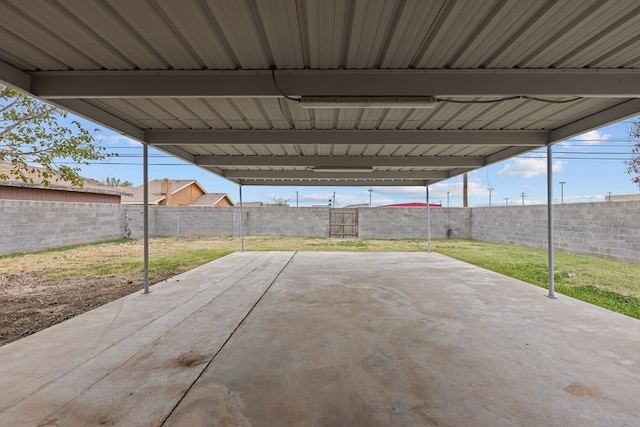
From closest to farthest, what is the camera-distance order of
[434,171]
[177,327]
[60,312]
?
[177,327] → [60,312] → [434,171]

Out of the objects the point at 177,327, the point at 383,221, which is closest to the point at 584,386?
the point at 177,327

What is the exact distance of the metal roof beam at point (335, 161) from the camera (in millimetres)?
6070

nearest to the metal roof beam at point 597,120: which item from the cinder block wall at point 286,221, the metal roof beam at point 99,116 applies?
the metal roof beam at point 99,116

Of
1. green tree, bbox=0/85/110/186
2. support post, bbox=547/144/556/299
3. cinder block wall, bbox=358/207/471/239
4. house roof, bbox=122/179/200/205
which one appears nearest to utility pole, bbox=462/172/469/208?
cinder block wall, bbox=358/207/471/239

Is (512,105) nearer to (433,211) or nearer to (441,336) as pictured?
(441,336)

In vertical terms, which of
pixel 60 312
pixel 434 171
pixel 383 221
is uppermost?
pixel 434 171

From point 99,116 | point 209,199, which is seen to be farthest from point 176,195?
point 99,116

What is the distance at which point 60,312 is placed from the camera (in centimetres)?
402

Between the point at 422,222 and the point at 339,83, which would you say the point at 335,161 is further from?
the point at 422,222

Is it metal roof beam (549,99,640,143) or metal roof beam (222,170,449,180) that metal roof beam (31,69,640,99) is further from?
metal roof beam (222,170,449,180)

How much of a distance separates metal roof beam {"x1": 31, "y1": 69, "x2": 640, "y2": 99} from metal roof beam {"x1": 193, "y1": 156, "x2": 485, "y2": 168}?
336 cm

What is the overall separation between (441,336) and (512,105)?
2649 millimetres

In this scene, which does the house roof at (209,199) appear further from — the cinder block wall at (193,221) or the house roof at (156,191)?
the cinder block wall at (193,221)

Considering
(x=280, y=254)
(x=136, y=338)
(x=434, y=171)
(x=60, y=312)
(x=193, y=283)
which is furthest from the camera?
(x=280, y=254)
